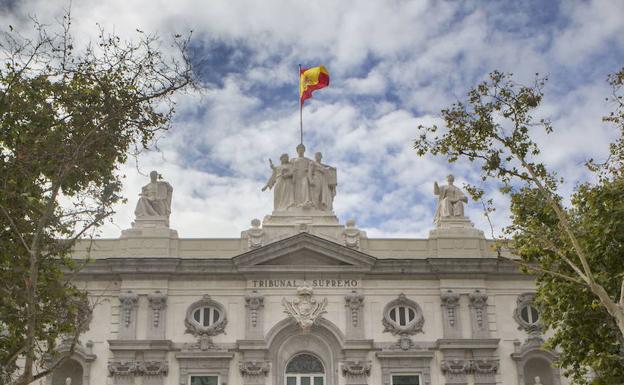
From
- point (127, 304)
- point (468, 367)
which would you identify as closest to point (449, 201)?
point (468, 367)

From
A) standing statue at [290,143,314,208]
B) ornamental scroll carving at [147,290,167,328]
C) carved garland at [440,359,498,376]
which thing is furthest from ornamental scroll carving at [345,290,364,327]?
ornamental scroll carving at [147,290,167,328]

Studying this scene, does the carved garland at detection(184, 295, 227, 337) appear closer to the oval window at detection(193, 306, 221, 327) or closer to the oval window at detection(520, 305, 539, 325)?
the oval window at detection(193, 306, 221, 327)

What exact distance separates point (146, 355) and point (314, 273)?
21.4ft

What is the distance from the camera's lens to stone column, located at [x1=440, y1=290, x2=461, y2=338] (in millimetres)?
28969

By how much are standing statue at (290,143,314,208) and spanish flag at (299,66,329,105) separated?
272 centimetres

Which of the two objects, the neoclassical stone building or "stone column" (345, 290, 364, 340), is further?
"stone column" (345, 290, 364, 340)

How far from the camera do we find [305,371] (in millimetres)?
28750

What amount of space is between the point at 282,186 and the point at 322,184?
1538mm

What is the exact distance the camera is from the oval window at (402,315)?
29234 mm

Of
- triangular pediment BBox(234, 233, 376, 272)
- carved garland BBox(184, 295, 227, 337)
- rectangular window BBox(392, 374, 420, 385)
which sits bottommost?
rectangular window BBox(392, 374, 420, 385)

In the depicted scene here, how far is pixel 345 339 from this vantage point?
2850 cm

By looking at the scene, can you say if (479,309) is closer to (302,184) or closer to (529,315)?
(529,315)

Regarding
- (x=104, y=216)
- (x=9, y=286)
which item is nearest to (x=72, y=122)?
(x=104, y=216)

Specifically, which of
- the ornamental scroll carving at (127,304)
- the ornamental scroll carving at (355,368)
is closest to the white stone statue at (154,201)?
the ornamental scroll carving at (127,304)
